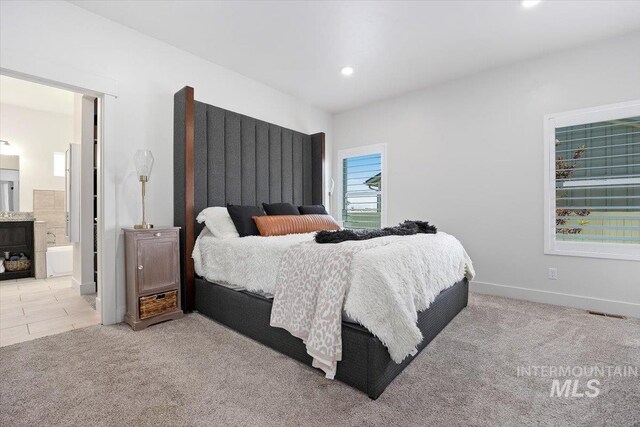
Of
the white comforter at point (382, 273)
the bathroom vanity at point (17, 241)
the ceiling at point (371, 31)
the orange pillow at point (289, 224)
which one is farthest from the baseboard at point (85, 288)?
the ceiling at point (371, 31)

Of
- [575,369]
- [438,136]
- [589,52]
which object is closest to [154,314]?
[575,369]

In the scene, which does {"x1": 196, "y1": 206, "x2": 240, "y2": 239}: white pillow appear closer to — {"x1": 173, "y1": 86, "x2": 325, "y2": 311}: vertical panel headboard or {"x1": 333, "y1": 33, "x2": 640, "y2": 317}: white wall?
{"x1": 173, "y1": 86, "x2": 325, "y2": 311}: vertical panel headboard

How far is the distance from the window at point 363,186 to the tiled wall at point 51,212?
4791 millimetres

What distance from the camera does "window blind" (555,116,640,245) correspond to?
293 cm

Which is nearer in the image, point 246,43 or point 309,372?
point 309,372

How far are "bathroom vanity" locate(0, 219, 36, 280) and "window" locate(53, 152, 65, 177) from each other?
1.18 m

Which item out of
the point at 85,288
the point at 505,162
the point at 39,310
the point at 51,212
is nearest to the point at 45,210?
the point at 51,212

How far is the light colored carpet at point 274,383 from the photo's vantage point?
147cm

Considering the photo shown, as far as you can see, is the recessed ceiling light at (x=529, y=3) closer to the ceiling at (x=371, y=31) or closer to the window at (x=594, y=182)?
the ceiling at (x=371, y=31)

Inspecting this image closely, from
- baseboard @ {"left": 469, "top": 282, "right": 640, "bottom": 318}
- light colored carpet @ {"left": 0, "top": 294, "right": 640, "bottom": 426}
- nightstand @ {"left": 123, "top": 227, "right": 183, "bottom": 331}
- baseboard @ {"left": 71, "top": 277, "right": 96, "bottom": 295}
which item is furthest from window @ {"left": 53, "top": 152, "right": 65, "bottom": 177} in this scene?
baseboard @ {"left": 469, "top": 282, "right": 640, "bottom": 318}

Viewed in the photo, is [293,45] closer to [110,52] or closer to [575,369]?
[110,52]

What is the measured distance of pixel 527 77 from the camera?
344cm

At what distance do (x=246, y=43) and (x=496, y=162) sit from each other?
10.5ft

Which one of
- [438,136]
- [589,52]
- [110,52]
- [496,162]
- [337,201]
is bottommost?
[337,201]
